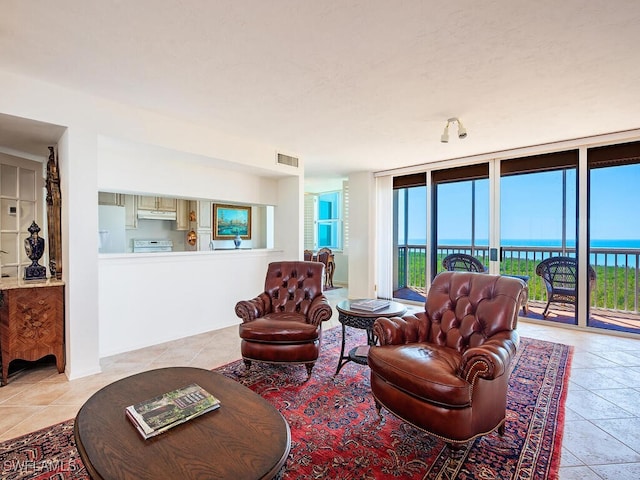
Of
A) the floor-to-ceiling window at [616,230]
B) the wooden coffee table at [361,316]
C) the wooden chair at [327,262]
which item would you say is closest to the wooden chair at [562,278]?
the floor-to-ceiling window at [616,230]

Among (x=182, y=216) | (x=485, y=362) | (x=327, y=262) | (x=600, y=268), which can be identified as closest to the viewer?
(x=485, y=362)

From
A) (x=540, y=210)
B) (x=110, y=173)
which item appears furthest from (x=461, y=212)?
(x=110, y=173)

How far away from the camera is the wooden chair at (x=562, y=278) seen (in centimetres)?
429

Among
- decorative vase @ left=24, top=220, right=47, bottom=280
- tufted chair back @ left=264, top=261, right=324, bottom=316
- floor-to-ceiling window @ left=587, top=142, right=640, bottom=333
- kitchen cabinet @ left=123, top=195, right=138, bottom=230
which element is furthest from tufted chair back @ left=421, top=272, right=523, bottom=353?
kitchen cabinet @ left=123, top=195, right=138, bottom=230

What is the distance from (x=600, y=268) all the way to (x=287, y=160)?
4808 millimetres

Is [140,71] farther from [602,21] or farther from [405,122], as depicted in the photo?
[602,21]

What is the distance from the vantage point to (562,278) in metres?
4.40

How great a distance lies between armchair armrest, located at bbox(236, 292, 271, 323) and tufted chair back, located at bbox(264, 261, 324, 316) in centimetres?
Result: 8

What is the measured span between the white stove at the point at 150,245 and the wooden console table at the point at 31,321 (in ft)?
9.61

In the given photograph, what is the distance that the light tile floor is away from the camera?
5.85 feet

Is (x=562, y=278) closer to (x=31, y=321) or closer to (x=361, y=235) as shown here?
(x=361, y=235)

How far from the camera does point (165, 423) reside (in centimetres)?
134

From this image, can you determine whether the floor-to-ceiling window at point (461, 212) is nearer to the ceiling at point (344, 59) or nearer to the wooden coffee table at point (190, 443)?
the ceiling at point (344, 59)

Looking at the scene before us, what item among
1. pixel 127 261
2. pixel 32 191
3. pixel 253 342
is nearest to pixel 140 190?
pixel 127 261
